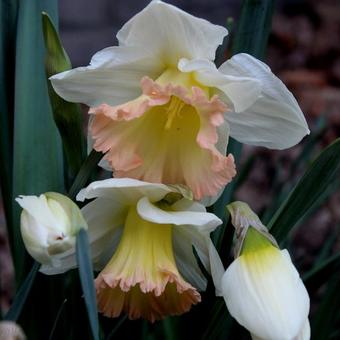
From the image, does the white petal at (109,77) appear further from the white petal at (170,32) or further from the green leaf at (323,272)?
the green leaf at (323,272)

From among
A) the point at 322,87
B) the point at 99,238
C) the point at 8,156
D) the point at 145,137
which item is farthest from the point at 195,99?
the point at 322,87

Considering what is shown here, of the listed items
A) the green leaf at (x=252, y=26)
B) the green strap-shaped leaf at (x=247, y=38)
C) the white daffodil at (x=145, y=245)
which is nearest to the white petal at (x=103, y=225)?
the white daffodil at (x=145, y=245)

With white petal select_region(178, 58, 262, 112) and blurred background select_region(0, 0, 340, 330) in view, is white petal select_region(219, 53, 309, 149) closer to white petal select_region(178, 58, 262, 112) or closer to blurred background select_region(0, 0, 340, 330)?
white petal select_region(178, 58, 262, 112)

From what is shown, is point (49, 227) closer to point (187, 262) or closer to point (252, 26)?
point (187, 262)

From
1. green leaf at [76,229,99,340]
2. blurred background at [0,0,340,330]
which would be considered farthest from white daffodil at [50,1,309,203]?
blurred background at [0,0,340,330]

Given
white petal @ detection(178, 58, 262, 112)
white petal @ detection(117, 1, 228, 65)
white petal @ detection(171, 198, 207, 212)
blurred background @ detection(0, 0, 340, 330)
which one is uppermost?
white petal @ detection(117, 1, 228, 65)

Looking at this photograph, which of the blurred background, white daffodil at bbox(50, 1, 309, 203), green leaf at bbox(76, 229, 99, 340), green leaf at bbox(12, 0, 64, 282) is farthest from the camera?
the blurred background

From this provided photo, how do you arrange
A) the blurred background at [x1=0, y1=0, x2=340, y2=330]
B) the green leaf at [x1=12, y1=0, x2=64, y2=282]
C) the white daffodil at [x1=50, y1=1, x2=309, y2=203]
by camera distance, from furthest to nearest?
the blurred background at [x1=0, y1=0, x2=340, y2=330] → the green leaf at [x1=12, y1=0, x2=64, y2=282] → the white daffodil at [x1=50, y1=1, x2=309, y2=203]

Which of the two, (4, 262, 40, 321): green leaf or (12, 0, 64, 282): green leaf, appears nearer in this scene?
(4, 262, 40, 321): green leaf
